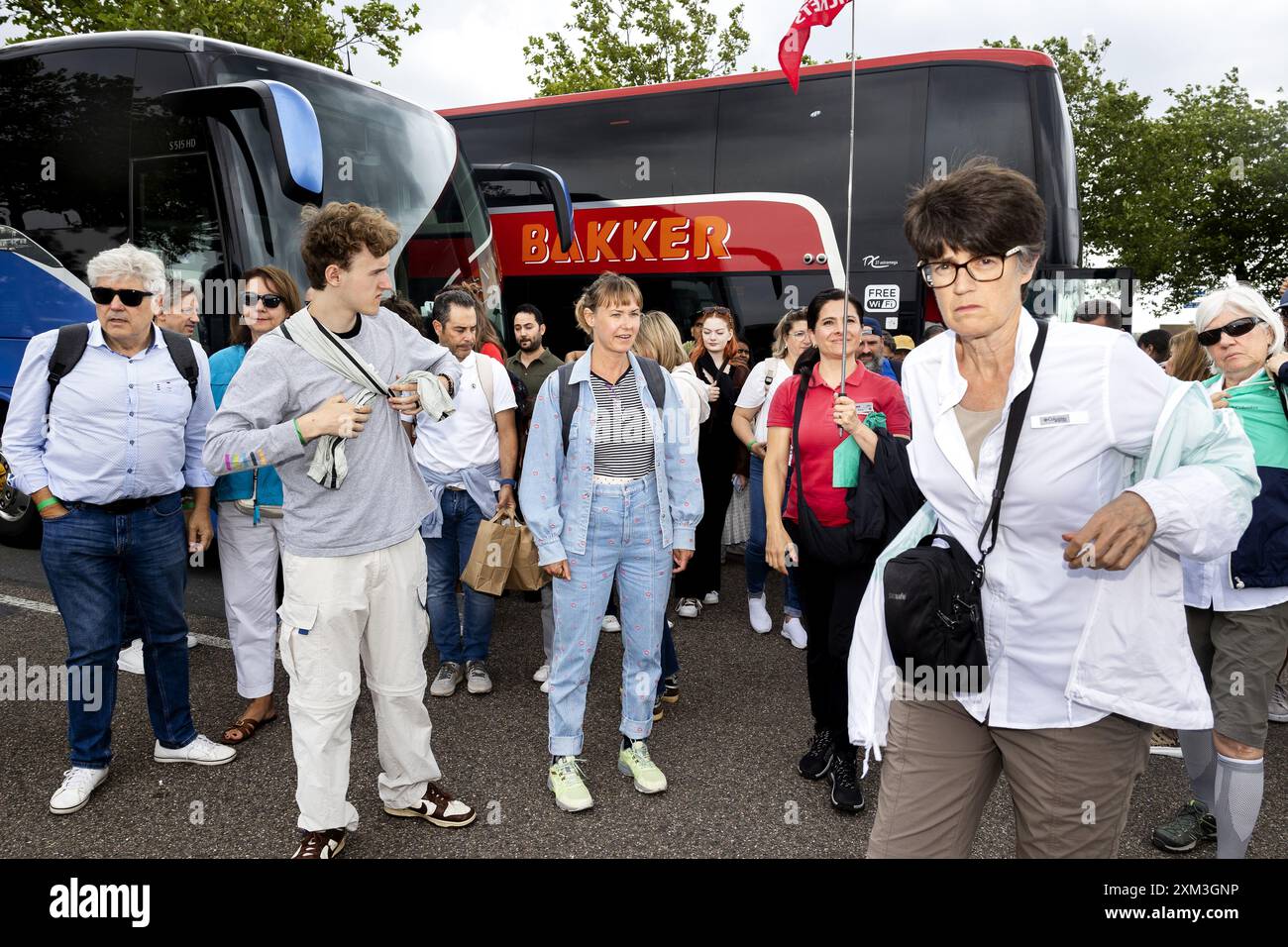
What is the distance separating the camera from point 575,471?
352cm

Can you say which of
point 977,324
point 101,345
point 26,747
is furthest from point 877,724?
point 26,747

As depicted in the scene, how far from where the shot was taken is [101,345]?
350cm

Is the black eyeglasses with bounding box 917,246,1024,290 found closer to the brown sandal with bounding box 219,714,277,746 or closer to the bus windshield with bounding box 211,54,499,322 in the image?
the brown sandal with bounding box 219,714,277,746

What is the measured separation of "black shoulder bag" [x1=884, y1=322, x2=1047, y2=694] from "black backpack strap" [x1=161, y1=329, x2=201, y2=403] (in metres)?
3.00

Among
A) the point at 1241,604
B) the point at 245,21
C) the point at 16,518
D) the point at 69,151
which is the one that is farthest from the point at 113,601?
the point at 245,21

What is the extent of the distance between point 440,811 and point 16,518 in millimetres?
6317

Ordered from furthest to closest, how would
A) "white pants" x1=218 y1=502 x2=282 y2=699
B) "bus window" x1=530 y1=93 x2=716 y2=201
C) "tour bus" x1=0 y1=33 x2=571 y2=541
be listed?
1. "bus window" x1=530 y1=93 x2=716 y2=201
2. "tour bus" x1=0 y1=33 x2=571 y2=541
3. "white pants" x1=218 y1=502 x2=282 y2=699

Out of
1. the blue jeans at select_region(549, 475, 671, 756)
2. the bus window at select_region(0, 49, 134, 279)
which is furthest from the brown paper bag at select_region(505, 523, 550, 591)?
the bus window at select_region(0, 49, 134, 279)

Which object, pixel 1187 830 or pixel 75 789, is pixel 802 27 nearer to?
pixel 1187 830

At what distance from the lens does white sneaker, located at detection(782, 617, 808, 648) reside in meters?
5.54

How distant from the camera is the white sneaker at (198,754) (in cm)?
384

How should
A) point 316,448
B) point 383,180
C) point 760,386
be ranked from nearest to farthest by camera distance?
1. point 316,448
2. point 760,386
3. point 383,180

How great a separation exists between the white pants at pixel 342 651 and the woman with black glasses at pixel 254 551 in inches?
46.5
